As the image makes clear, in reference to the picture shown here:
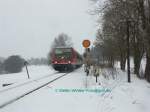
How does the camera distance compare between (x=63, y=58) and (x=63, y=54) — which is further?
(x=63, y=54)

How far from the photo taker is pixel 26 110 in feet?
29.1

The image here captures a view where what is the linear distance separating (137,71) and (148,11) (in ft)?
24.7

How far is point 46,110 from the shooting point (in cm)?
880

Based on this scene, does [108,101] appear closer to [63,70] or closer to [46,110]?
[46,110]

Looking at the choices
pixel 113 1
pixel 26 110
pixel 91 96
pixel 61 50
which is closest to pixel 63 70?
pixel 61 50

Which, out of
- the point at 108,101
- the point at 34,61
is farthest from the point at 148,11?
the point at 34,61

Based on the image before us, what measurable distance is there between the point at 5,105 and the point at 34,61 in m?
125

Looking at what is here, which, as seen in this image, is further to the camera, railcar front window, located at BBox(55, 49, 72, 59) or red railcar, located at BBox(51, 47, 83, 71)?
railcar front window, located at BBox(55, 49, 72, 59)

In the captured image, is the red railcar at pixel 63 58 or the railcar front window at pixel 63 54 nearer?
the red railcar at pixel 63 58

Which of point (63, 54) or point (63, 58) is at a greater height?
point (63, 54)

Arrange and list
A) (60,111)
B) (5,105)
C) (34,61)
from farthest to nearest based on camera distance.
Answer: (34,61) < (5,105) < (60,111)

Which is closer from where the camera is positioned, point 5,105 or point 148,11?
point 5,105

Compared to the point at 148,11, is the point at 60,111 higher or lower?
lower

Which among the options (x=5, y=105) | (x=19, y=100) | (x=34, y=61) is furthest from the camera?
(x=34, y=61)
